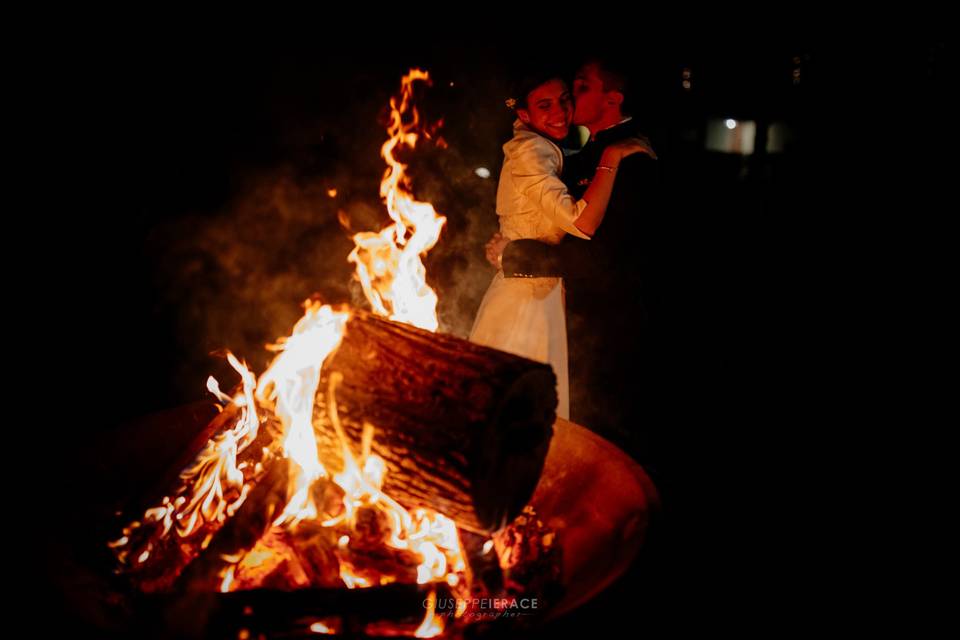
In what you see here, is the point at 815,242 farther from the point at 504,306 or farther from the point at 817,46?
the point at 504,306

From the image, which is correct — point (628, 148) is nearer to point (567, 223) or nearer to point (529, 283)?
point (567, 223)

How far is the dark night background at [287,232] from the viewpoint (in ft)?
13.2

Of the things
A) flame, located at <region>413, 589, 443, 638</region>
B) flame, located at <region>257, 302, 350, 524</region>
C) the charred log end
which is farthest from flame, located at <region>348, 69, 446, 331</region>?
flame, located at <region>413, 589, 443, 638</region>

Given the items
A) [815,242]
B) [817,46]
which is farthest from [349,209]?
[817,46]

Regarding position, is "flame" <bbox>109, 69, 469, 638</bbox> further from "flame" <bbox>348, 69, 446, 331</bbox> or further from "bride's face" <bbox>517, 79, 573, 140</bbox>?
"bride's face" <bbox>517, 79, 573, 140</bbox>

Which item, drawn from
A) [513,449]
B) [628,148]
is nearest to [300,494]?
[513,449]

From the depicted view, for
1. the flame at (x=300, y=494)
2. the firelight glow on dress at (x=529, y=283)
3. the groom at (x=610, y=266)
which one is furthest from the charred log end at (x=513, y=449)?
the groom at (x=610, y=266)

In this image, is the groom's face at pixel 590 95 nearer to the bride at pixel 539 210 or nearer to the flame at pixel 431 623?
the bride at pixel 539 210

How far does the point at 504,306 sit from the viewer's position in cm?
407

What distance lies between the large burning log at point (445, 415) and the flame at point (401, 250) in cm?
89

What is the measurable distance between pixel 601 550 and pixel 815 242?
7.77 meters

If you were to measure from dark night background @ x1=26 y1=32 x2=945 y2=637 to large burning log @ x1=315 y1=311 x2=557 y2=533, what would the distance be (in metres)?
1.31

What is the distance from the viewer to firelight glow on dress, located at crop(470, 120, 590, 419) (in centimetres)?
376

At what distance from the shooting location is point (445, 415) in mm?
2227
